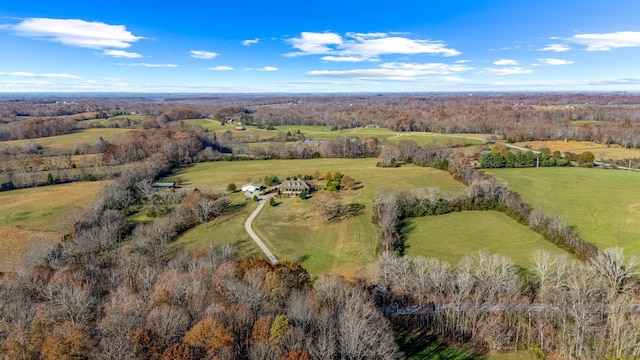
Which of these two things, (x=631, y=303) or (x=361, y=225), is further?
(x=361, y=225)

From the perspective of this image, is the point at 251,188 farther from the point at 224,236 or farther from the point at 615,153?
the point at 615,153

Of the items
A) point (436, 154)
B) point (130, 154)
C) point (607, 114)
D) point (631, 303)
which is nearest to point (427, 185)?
point (436, 154)

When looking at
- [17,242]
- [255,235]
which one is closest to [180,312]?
[255,235]

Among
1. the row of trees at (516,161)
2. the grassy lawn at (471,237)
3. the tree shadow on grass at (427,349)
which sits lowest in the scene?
the tree shadow on grass at (427,349)

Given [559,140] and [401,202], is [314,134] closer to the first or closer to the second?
[559,140]

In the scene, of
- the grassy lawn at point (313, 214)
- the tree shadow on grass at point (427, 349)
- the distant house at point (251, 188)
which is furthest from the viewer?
the distant house at point (251, 188)

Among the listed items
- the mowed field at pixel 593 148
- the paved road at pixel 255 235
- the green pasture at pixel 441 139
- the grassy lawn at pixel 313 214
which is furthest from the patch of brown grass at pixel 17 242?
the mowed field at pixel 593 148

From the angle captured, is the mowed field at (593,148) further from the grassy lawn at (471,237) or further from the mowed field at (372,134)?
the grassy lawn at (471,237)

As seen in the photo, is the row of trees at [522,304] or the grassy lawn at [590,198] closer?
the row of trees at [522,304]
